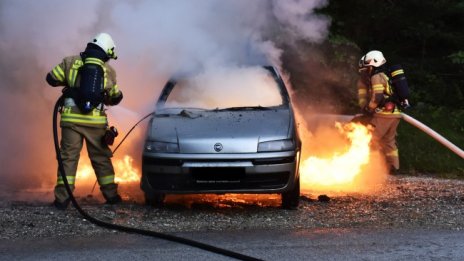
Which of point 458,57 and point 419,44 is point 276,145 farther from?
point 419,44

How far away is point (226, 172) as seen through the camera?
568cm

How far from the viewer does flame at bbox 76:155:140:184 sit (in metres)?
7.75

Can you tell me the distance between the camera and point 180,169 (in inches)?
225

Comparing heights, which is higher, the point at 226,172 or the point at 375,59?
Answer: the point at 375,59

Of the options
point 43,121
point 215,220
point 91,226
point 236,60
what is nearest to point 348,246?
point 215,220

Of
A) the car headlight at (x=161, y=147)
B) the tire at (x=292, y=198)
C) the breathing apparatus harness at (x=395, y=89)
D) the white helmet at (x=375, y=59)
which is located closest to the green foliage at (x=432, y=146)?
the breathing apparatus harness at (x=395, y=89)

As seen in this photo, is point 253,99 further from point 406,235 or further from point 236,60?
point 406,235

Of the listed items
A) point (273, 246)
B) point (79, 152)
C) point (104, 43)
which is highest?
point (104, 43)

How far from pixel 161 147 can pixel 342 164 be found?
346 cm

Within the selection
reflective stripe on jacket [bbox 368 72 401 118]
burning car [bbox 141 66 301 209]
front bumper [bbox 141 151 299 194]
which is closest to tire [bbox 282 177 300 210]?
burning car [bbox 141 66 301 209]

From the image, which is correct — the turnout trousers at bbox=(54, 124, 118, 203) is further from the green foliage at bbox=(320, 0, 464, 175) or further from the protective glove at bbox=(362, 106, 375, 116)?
the green foliage at bbox=(320, 0, 464, 175)

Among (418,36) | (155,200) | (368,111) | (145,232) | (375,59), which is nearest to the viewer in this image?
(145,232)

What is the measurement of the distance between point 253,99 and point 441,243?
106 inches

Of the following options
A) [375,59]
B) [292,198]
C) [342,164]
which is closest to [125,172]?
[292,198]
